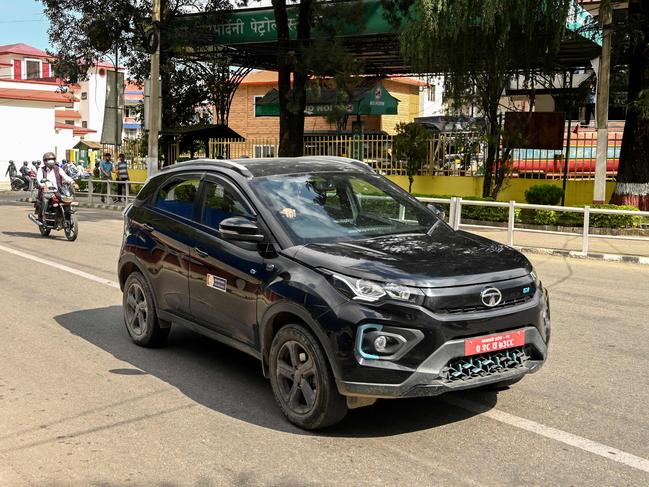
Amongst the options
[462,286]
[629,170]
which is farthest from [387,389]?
[629,170]

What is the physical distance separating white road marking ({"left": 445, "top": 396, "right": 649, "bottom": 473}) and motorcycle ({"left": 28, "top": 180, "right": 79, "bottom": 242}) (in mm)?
11838

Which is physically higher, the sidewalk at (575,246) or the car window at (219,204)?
the car window at (219,204)

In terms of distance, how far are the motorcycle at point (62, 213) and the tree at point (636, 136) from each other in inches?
487

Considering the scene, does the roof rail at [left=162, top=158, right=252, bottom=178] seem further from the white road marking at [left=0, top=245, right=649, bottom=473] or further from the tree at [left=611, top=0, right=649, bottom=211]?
the tree at [left=611, top=0, right=649, bottom=211]

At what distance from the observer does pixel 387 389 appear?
4582mm

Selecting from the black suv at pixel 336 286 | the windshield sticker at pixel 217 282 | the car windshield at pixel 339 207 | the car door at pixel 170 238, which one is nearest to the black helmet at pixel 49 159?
the car door at pixel 170 238

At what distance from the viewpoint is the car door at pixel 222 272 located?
5473 mm

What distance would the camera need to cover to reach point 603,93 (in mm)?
17125

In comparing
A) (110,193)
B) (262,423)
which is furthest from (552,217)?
(110,193)

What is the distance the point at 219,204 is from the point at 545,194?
15541 millimetres

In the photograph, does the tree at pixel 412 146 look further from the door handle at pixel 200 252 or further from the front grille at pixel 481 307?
the front grille at pixel 481 307

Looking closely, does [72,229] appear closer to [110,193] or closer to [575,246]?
[575,246]

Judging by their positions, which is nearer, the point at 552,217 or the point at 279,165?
the point at 279,165

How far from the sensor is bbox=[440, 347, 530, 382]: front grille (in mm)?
4672
